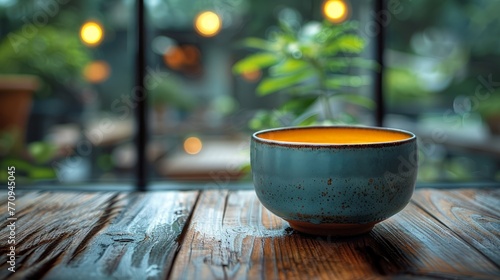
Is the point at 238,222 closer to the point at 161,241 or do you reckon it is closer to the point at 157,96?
the point at 161,241

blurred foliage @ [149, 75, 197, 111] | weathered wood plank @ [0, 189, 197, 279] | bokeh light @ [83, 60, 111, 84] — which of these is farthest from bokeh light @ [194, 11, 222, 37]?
weathered wood plank @ [0, 189, 197, 279]

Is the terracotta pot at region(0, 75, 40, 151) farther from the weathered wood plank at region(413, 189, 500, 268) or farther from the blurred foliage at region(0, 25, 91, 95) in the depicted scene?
the weathered wood plank at region(413, 189, 500, 268)

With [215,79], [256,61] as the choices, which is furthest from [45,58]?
[256,61]

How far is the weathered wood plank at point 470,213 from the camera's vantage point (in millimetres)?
644

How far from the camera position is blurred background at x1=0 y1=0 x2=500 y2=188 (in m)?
2.95

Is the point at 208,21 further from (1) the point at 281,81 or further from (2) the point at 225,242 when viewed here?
(2) the point at 225,242

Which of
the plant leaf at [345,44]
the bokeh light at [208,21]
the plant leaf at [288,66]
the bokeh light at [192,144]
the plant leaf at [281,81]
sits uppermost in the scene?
the bokeh light at [208,21]

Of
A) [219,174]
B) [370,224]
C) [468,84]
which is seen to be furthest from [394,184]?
[468,84]

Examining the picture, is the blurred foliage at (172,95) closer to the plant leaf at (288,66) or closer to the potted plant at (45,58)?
the potted plant at (45,58)

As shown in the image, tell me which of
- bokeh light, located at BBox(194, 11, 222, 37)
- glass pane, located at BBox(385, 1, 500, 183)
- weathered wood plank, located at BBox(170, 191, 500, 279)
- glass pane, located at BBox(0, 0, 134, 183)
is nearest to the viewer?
weathered wood plank, located at BBox(170, 191, 500, 279)

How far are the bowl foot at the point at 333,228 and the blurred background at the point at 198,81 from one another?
1695 mm

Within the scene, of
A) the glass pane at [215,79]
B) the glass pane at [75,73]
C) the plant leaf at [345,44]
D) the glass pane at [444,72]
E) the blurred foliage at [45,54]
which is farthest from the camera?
the glass pane at [444,72]

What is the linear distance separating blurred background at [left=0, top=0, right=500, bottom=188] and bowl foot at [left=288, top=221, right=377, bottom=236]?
1695 mm

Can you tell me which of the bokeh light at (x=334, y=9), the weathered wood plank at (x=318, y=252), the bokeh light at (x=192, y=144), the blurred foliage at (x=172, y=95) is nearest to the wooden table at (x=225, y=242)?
the weathered wood plank at (x=318, y=252)
